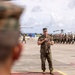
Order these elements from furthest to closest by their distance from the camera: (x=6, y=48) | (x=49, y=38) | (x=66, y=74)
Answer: (x=66, y=74) → (x=49, y=38) → (x=6, y=48)

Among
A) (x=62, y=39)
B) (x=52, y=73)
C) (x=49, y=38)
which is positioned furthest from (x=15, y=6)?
(x=62, y=39)

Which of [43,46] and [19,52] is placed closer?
[19,52]

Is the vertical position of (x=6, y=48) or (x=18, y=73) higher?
(x=6, y=48)

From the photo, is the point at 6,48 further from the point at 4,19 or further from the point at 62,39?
the point at 62,39

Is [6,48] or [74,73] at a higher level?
[6,48]

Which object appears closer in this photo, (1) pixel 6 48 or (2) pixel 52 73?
(1) pixel 6 48

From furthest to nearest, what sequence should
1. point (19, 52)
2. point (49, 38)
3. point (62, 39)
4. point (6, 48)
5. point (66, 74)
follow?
point (62, 39) → point (66, 74) → point (49, 38) → point (19, 52) → point (6, 48)

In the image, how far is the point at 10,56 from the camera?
3.84 feet

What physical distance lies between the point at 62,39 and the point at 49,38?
1905 inches

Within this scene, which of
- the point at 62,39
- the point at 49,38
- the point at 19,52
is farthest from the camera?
the point at 62,39

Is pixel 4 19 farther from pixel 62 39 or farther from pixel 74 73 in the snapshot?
pixel 62 39

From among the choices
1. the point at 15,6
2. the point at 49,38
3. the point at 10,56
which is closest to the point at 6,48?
the point at 10,56

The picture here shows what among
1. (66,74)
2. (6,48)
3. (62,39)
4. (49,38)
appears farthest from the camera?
(62,39)

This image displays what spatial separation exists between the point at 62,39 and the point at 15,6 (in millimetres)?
59042
